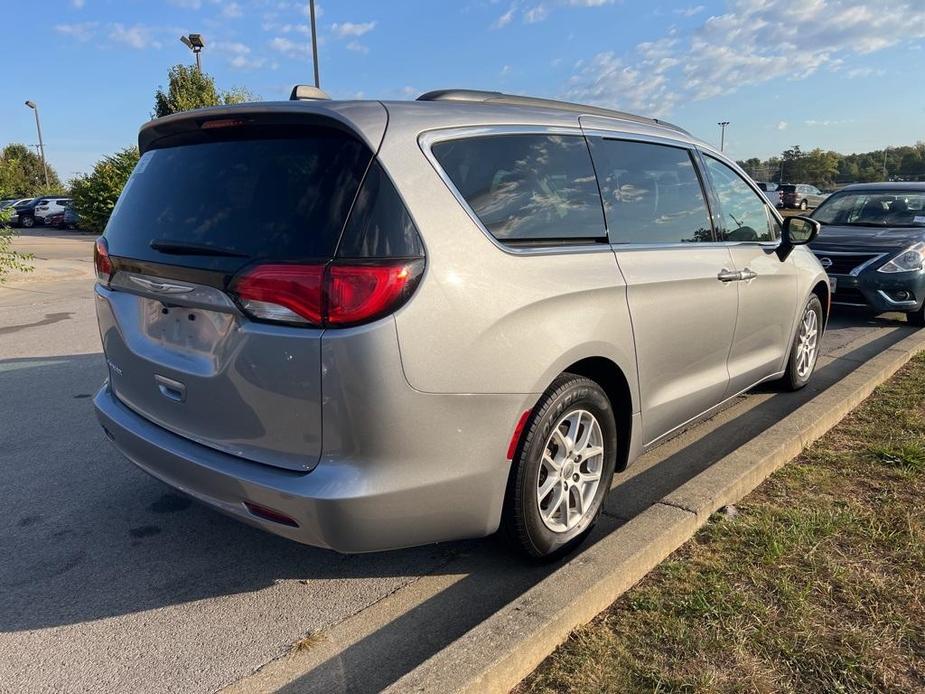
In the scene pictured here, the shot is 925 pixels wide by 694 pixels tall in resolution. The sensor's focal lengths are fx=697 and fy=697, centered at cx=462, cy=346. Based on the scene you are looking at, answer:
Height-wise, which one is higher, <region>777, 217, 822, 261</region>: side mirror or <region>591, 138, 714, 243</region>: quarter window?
<region>591, 138, 714, 243</region>: quarter window

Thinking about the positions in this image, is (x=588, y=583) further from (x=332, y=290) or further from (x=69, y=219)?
(x=69, y=219)

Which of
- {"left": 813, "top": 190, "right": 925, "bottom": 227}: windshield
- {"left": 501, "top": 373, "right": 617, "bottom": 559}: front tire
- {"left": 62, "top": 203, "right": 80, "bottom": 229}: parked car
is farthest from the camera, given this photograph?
{"left": 62, "top": 203, "right": 80, "bottom": 229}: parked car

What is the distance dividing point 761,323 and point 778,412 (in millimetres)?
895

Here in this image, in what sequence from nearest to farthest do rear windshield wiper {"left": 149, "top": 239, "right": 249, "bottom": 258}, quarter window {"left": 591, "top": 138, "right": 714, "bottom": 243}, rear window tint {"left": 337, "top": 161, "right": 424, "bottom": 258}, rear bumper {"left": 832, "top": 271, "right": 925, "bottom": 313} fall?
rear window tint {"left": 337, "top": 161, "right": 424, "bottom": 258} → rear windshield wiper {"left": 149, "top": 239, "right": 249, "bottom": 258} → quarter window {"left": 591, "top": 138, "right": 714, "bottom": 243} → rear bumper {"left": 832, "top": 271, "right": 925, "bottom": 313}

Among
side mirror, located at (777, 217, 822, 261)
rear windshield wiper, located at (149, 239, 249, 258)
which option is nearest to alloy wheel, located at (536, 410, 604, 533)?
rear windshield wiper, located at (149, 239, 249, 258)

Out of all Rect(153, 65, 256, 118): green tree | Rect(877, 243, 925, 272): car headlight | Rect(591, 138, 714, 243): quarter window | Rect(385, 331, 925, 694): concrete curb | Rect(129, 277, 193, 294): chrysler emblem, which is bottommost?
Rect(385, 331, 925, 694): concrete curb

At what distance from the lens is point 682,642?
7.54ft

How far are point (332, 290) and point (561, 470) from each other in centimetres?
126

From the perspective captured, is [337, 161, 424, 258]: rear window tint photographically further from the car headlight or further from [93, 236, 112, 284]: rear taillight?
the car headlight

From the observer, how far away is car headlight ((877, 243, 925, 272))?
757 centimetres

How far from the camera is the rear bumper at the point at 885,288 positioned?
7.51 metres

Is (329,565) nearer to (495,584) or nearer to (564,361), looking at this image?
(495,584)

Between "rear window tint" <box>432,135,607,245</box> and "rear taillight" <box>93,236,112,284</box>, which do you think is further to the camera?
"rear taillight" <box>93,236,112,284</box>

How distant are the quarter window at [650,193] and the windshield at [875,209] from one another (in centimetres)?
607
